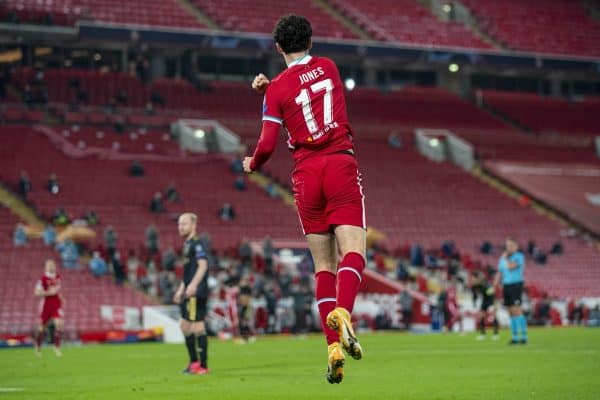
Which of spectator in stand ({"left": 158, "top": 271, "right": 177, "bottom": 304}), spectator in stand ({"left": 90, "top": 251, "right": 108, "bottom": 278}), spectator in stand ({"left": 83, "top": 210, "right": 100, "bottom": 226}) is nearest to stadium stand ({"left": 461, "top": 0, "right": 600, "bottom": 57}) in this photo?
spectator in stand ({"left": 83, "top": 210, "right": 100, "bottom": 226})

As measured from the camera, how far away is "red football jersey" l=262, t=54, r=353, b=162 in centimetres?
866

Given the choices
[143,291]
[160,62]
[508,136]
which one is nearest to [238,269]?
[143,291]

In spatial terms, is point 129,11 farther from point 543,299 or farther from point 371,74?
point 543,299

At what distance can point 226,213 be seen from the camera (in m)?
42.7

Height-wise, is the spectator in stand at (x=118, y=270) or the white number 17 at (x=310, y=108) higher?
the spectator in stand at (x=118, y=270)

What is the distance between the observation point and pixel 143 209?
4166cm

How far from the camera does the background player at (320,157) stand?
849cm

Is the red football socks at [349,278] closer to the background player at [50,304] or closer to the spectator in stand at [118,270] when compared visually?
the background player at [50,304]

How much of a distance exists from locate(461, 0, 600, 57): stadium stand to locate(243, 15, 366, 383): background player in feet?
174

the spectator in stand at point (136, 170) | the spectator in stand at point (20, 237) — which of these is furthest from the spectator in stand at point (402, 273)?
the spectator in stand at point (20, 237)

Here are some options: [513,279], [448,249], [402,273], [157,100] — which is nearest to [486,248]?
[448,249]

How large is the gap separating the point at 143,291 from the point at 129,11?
2040 cm

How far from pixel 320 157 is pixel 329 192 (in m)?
0.29

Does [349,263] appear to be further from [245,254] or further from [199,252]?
[245,254]
